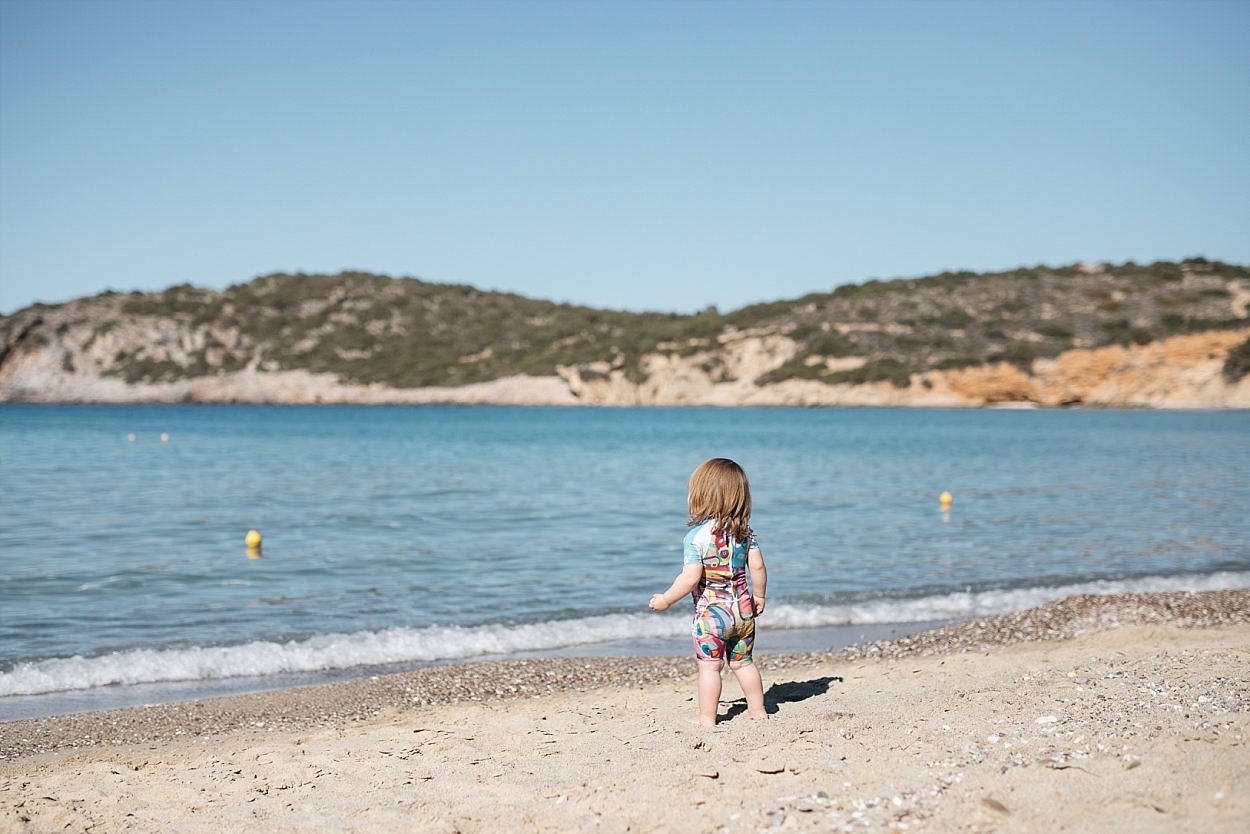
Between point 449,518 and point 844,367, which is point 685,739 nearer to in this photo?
point 449,518

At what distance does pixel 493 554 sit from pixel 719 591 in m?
10.4

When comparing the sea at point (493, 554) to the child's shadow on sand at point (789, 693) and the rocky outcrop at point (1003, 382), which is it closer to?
the child's shadow on sand at point (789, 693)

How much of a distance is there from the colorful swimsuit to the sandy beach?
565mm

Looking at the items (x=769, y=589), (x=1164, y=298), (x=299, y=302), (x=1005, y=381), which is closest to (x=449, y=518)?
(x=769, y=589)

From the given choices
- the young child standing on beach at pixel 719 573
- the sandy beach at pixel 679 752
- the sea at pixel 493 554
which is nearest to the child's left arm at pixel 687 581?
the young child standing on beach at pixel 719 573

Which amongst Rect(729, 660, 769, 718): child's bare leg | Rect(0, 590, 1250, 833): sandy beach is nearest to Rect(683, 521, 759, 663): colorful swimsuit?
Rect(729, 660, 769, 718): child's bare leg

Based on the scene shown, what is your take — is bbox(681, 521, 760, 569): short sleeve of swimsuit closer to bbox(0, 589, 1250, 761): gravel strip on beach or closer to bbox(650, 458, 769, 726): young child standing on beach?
bbox(650, 458, 769, 726): young child standing on beach

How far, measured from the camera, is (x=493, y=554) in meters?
16.2

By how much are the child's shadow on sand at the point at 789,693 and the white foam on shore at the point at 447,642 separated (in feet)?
10.6

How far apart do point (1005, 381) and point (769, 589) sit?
84.1 m

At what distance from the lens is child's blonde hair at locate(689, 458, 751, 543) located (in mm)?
6133

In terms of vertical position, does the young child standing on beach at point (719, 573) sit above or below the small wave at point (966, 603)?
above

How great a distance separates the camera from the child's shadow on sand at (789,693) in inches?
278

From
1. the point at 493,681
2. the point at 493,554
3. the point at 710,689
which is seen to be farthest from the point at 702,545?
the point at 493,554
